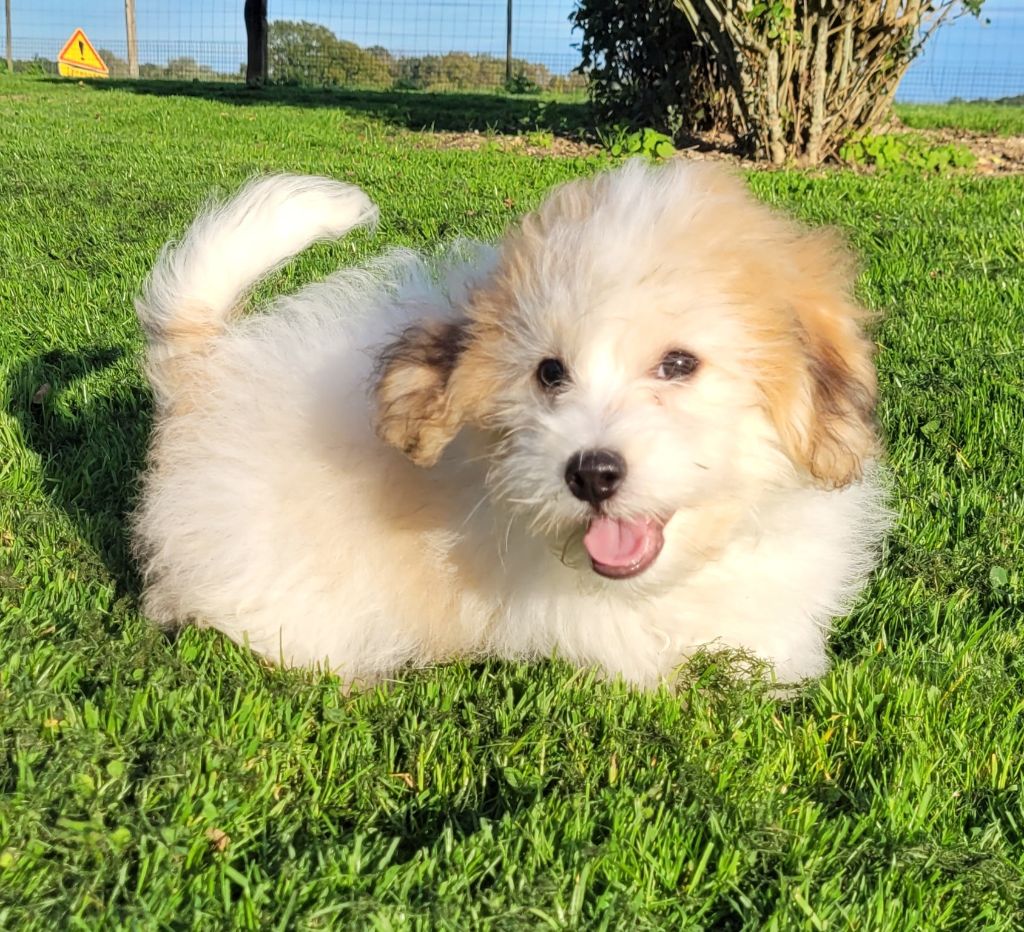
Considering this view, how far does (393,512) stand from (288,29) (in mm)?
27027

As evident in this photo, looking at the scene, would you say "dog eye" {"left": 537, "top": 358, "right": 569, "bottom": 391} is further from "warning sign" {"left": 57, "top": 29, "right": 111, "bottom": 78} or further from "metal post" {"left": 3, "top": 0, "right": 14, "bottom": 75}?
"warning sign" {"left": 57, "top": 29, "right": 111, "bottom": 78}

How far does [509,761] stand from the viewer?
2195 mm

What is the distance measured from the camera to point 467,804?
6.88 ft

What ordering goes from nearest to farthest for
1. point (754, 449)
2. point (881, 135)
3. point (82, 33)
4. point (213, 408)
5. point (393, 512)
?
point (754, 449) → point (393, 512) → point (213, 408) → point (881, 135) → point (82, 33)

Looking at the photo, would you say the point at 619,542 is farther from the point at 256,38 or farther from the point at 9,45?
the point at 9,45

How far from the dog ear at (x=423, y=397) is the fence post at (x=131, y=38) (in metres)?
26.5

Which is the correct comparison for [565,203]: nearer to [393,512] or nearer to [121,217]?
[393,512]

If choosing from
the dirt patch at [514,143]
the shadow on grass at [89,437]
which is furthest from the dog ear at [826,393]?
the dirt patch at [514,143]

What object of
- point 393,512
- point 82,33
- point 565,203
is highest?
point 82,33

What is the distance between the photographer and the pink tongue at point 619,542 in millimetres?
1979

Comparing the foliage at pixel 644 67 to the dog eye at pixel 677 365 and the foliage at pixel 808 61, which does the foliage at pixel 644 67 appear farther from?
the dog eye at pixel 677 365

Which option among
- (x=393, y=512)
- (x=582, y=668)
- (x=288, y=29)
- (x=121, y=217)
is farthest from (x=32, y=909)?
(x=288, y=29)

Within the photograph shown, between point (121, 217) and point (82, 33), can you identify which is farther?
point (82, 33)

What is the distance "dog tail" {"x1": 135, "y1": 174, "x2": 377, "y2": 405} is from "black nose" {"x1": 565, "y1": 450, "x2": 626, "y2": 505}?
1100mm
